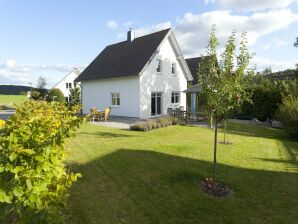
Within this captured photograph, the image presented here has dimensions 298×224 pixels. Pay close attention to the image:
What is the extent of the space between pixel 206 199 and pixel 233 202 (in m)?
0.62

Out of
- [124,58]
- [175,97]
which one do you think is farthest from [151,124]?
[175,97]

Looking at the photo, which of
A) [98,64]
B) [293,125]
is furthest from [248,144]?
[98,64]

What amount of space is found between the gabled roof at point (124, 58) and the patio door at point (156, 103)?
3.33m

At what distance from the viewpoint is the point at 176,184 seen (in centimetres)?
709

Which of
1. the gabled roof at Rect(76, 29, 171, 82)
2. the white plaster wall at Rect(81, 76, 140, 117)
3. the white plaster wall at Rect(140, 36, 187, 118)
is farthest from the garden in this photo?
the gabled roof at Rect(76, 29, 171, 82)

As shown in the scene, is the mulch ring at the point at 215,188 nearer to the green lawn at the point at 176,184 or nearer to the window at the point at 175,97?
the green lawn at the point at 176,184

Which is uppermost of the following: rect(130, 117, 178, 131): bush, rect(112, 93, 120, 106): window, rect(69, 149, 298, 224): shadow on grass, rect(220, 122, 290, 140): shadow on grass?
rect(112, 93, 120, 106): window

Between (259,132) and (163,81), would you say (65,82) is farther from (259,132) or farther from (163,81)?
(259,132)

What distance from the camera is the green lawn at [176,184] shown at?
18.1ft

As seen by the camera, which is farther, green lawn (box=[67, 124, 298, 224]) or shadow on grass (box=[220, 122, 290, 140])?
shadow on grass (box=[220, 122, 290, 140])

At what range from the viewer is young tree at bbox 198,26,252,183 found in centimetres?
692

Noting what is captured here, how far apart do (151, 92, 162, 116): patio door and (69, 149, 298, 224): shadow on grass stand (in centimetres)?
1595

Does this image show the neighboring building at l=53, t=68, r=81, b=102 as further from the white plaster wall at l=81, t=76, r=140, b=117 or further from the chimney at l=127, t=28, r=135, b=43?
the chimney at l=127, t=28, r=135, b=43

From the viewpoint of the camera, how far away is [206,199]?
631 cm
